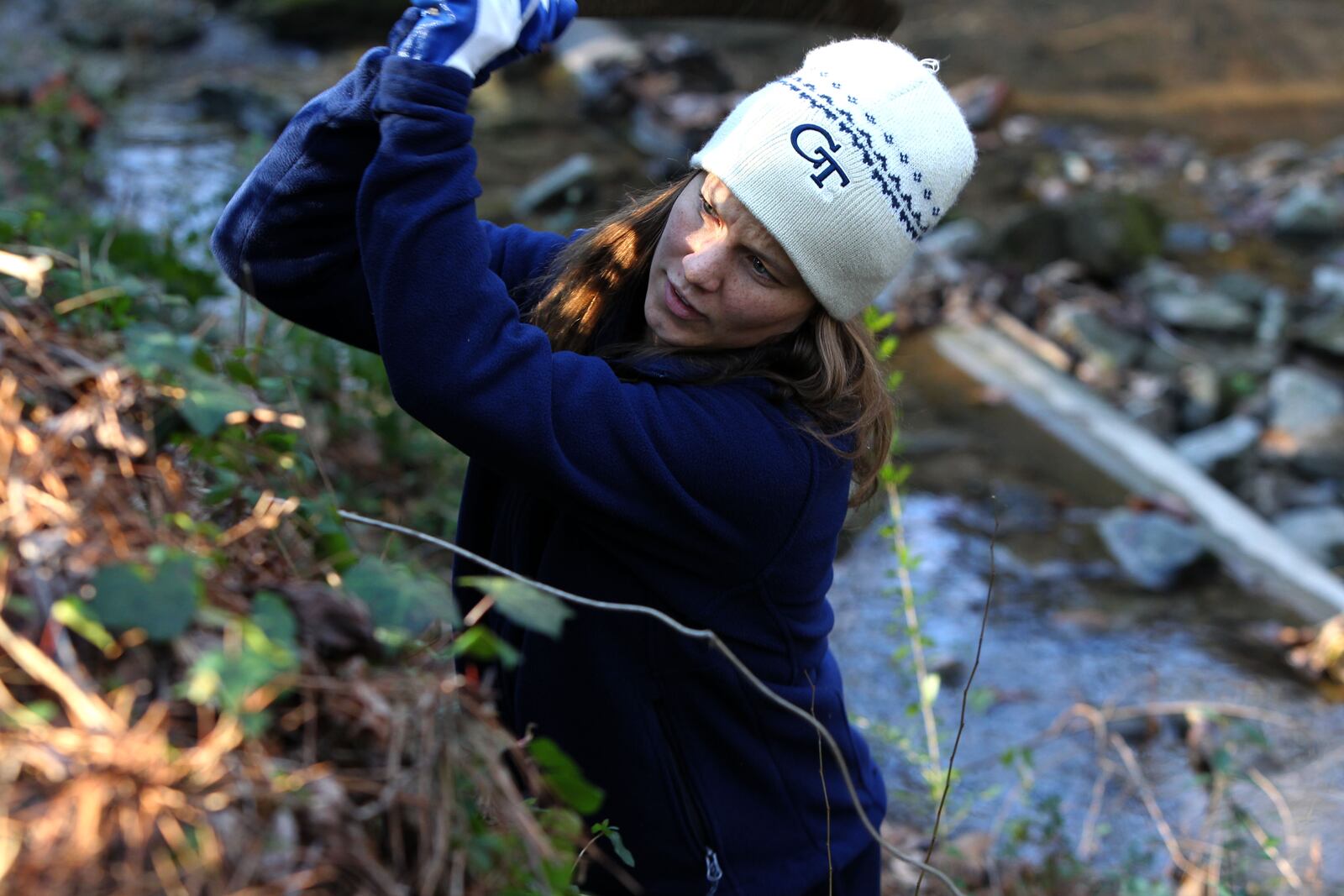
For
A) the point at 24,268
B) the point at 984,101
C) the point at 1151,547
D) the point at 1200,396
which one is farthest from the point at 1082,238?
the point at 24,268

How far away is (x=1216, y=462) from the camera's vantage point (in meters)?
5.76

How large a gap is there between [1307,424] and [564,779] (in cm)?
589

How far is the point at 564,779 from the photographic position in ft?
4.00

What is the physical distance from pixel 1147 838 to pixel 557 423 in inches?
96.1

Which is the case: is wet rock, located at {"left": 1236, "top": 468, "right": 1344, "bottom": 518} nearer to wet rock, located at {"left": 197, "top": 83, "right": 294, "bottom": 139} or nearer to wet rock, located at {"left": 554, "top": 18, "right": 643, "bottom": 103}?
wet rock, located at {"left": 554, "top": 18, "right": 643, "bottom": 103}

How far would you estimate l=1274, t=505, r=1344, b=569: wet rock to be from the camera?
522cm

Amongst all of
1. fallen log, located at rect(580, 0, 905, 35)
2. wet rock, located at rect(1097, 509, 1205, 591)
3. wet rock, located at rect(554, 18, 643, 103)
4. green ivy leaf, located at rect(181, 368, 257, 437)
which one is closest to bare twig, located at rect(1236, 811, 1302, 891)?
wet rock, located at rect(1097, 509, 1205, 591)

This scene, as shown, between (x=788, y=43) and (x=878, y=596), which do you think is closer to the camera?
(x=878, y=596)

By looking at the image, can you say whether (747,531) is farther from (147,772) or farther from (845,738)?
(147,772)

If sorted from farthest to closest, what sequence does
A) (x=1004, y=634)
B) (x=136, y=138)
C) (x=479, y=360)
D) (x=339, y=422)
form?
(x=136, y=138)
(x=1004, y=634)
(x=339, y=422)
(x=479, y=360)

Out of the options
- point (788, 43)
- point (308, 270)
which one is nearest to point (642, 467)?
point (308, 270)

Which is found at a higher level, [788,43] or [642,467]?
[642,467]

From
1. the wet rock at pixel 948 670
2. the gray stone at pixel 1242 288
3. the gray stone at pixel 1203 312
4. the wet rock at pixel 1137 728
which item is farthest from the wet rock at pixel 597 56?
the wet rock at pixel 1137 728

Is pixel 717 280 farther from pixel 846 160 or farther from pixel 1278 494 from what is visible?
pixel 1278 494
